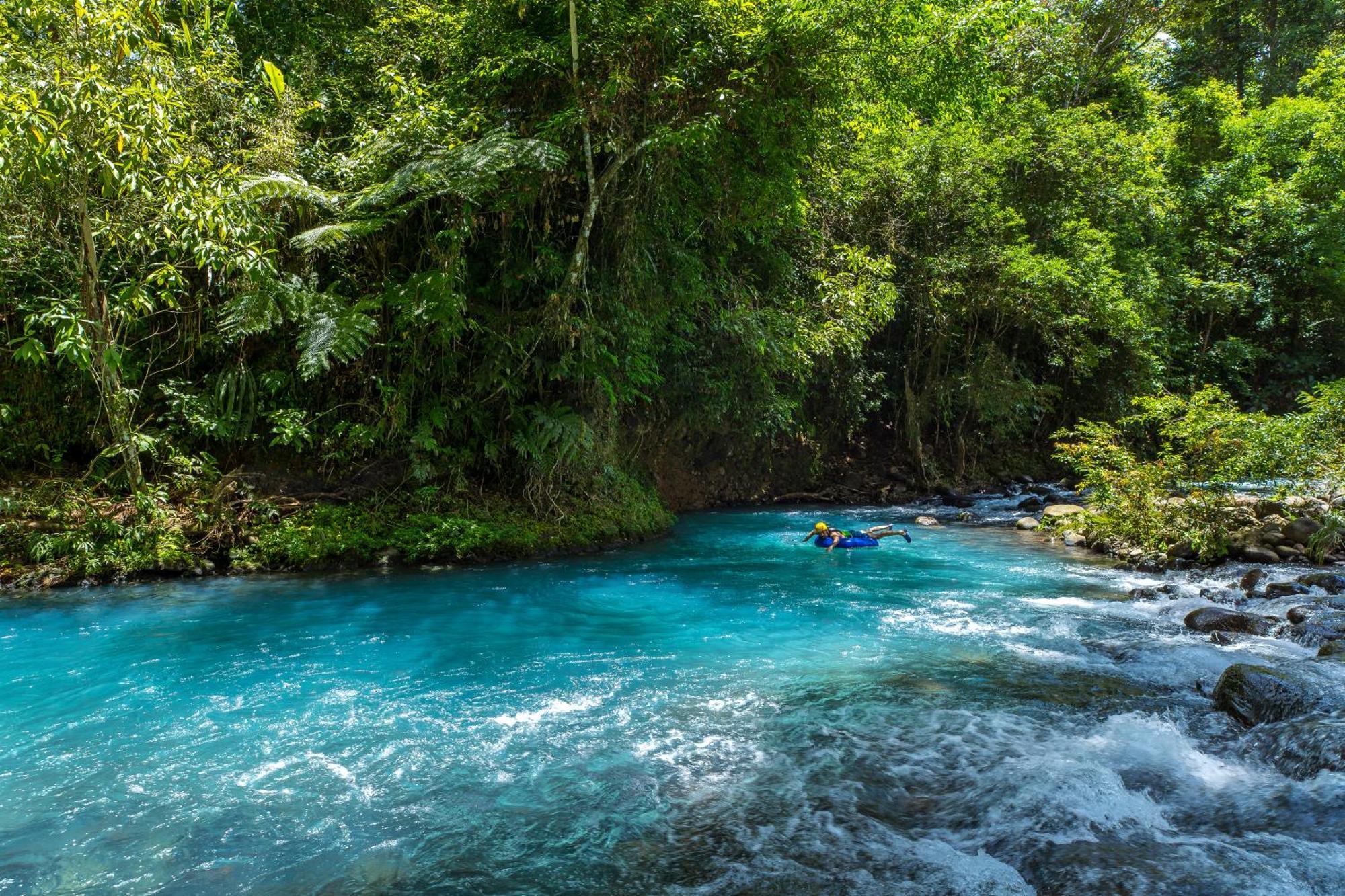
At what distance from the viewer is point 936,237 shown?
18.4 metres

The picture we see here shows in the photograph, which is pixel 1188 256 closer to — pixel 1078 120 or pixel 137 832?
pixel 1078 120

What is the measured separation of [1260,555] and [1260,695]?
6655mm

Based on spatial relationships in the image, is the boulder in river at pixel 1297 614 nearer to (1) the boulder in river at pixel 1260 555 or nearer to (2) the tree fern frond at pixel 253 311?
(1) the boulder in river at pixel 1260 555

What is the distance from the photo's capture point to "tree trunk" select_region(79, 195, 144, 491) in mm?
8375

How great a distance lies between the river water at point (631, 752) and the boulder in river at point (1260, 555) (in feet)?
10.3

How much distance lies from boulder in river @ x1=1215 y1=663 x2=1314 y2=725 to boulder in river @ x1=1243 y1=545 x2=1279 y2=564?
20.0 feet

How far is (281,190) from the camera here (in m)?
8.87

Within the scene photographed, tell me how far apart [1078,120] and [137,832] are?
22.5 m

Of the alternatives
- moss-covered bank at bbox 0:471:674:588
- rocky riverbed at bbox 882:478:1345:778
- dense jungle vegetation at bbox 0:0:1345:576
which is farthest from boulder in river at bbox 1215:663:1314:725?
moss-covered bank at bbox 0:471:674:588

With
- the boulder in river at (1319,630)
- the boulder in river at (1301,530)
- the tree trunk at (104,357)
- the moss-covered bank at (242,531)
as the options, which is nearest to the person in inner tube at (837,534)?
the moss-covered bank at (242,531)

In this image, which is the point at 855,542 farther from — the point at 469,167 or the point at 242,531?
the point at 242,531

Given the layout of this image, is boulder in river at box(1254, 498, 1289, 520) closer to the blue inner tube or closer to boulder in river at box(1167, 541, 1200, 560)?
boulder in river at box(1167, 541, 1200, 560)

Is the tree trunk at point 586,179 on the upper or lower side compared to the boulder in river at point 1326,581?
upper

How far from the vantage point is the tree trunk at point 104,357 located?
8375 millimetres
